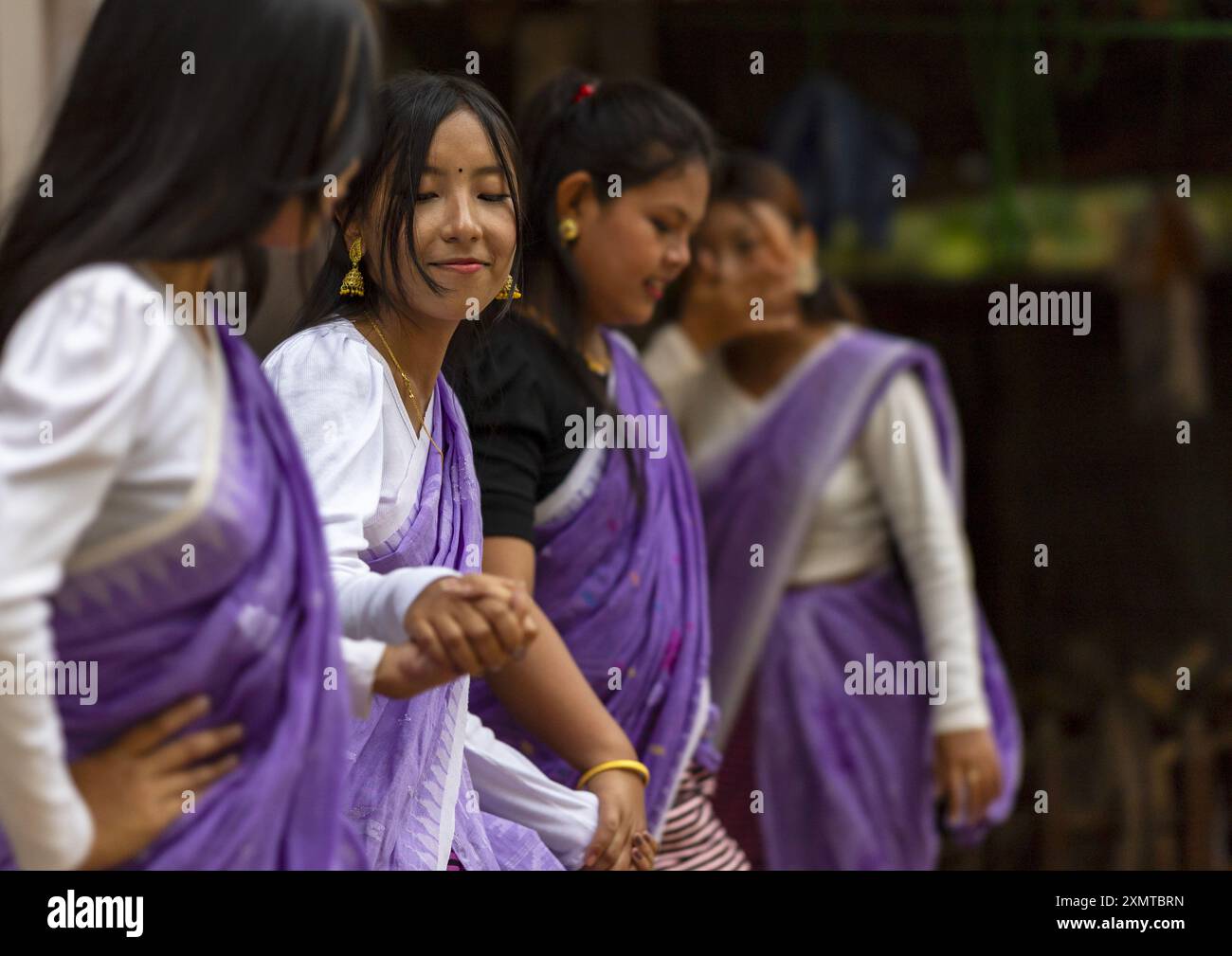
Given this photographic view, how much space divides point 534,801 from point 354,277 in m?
0.67

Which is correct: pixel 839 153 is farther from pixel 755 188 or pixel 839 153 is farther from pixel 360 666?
pixel 360 666

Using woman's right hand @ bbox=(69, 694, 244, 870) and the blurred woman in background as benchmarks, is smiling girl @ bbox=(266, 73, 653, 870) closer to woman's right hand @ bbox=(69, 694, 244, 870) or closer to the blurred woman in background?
woman's right hand @ bbox=(69, 694, 244, 870)

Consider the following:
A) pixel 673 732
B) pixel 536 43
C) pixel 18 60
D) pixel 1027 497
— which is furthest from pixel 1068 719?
pixel 18 60

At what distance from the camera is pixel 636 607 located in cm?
259

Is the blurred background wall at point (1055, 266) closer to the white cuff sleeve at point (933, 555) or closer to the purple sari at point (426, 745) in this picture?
the white cuff sleeve at point (933, 555)

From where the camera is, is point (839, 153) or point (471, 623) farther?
point (839, 153)

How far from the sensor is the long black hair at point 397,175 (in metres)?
2.03

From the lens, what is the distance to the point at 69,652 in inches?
58.2

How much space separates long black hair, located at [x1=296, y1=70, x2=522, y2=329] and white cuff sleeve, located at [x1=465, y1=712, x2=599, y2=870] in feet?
1.76

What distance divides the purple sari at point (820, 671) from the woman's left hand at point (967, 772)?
0.04 metres

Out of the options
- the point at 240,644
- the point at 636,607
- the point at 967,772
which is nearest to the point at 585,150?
the point at 636,607

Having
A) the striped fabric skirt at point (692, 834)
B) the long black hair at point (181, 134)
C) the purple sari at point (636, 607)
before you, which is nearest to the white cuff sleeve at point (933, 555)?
the striped fabric skirt at point (692, 834)
